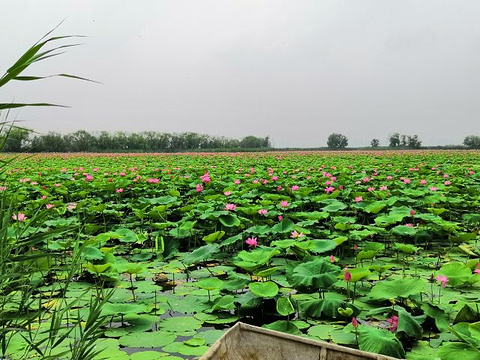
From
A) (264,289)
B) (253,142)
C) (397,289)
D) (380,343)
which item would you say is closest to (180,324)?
(264,289)

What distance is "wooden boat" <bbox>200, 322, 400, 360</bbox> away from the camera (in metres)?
Answer: 1.27

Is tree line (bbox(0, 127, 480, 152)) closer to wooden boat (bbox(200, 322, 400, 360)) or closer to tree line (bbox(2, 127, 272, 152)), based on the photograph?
tree line (bbox(2, 127, 272, 152))

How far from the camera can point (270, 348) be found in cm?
140

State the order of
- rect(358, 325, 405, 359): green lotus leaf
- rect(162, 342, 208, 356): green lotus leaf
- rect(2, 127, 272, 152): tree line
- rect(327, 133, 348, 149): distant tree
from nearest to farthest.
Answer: rect(358, 325, 405, 359): green lotus leaf, rect(162, 342, 208, 356): green lotus leaf, rect(2, 127, 272, 152): tree line, rect(327, 133, 348, 149): distant tree

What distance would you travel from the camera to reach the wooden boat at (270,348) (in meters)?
1.27

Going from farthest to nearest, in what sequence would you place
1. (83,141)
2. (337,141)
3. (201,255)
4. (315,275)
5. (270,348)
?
(337,141)
(83,141)
(201,255)
(315,275)
(270,348)

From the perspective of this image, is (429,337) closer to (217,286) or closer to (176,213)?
(217,286)

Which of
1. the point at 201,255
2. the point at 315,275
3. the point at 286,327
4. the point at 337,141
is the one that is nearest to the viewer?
the point at 286,327

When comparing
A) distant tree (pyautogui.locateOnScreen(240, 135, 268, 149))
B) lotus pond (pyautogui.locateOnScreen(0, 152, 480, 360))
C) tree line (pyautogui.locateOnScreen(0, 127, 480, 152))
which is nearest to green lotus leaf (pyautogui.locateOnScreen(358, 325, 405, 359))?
lotus pond (pyautogui.locateOnScreen(0, 152, 480, 360))

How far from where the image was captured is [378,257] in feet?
9.94

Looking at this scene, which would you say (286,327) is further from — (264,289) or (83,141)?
(83,141)

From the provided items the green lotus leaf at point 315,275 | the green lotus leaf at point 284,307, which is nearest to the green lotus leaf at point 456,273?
the green lotus leaf at point 315,275

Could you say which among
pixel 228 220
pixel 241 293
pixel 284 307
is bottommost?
pixel 241 293

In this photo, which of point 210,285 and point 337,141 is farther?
point 337,141
